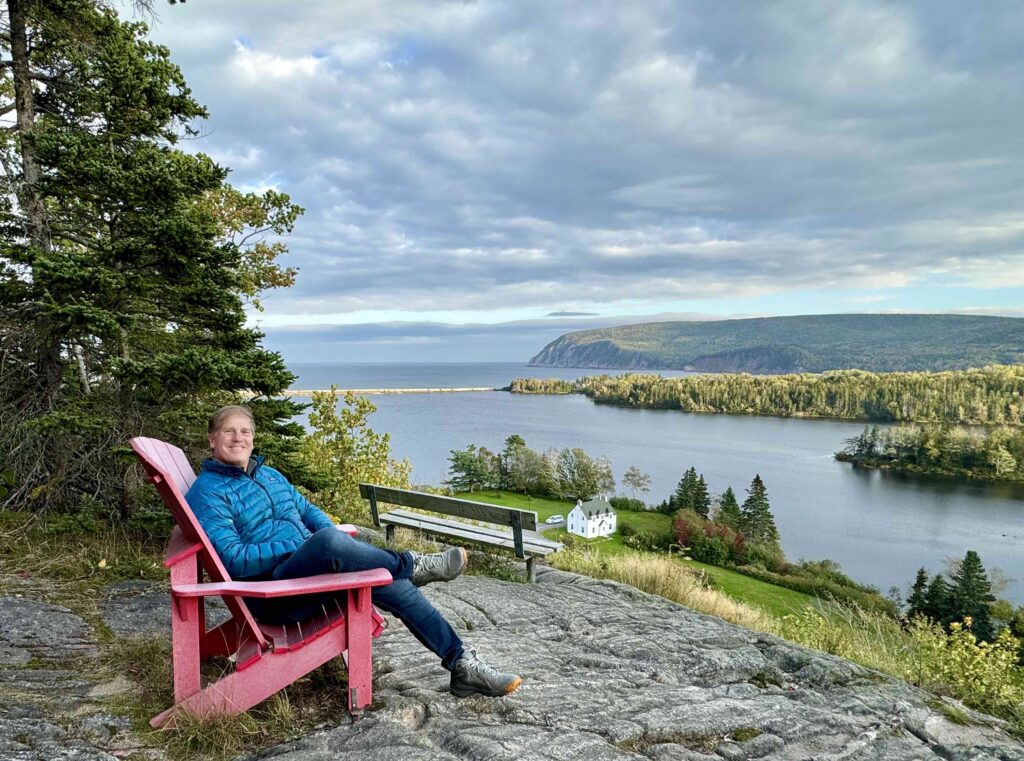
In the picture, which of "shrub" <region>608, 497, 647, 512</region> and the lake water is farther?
"shrub" <region>608, 497, 647, 512</region>

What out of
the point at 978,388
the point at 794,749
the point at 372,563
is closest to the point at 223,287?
the point at 372,563

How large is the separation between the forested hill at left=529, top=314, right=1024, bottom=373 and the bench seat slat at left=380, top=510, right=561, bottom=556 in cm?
16589

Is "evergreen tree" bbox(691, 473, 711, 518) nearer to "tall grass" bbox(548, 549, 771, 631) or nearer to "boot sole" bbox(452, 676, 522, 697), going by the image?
"tall grass" bbox(548, 549, 771, 631)

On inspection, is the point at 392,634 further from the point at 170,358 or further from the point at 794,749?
the point at 170,358

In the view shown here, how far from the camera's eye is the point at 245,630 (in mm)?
2781

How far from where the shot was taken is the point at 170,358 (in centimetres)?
481

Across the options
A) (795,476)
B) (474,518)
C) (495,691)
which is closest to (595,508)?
(795,476)

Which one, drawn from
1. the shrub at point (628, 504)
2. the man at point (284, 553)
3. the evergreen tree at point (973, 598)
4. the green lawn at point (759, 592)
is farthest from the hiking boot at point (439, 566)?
the shrub at point (628, 504)

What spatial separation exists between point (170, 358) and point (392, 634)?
269 cm

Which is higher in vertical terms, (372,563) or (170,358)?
(170,358)

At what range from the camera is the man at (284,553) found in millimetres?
2664

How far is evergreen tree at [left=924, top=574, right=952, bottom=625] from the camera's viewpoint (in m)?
31.2

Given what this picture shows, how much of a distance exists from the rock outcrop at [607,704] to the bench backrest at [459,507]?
1174 millimetres

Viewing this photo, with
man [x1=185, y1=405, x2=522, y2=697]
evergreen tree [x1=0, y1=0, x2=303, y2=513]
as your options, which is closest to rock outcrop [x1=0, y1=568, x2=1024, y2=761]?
→ man [x1=185, y1=405, x2=522, y2=697]
